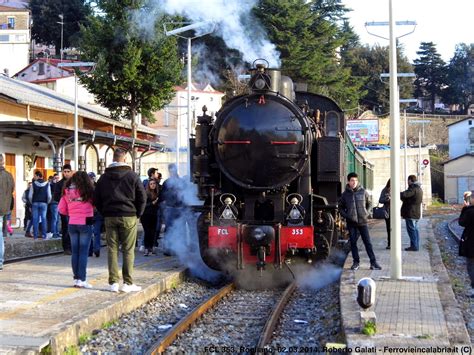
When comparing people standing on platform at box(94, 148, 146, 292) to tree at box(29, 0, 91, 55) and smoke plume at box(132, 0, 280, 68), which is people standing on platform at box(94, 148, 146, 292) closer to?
smoke plume at box(132, 0, 280, 68)

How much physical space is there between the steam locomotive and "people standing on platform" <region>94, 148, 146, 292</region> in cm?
182

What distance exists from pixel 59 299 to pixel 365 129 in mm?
48732

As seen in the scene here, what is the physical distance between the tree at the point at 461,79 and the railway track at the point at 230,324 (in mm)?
84365

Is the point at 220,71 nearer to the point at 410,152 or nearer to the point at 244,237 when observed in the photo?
the point at 244,237

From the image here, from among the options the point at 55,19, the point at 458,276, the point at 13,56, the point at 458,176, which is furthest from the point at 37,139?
the point at 55,19

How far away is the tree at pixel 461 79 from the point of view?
291 ft

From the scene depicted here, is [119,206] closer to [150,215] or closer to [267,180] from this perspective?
[267,180]

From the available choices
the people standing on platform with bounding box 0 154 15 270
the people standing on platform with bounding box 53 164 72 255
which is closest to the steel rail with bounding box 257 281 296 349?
the people standing on platform with bounding box 0 154 15 270

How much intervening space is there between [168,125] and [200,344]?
46924mm

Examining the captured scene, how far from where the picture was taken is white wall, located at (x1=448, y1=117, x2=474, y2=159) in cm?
7188

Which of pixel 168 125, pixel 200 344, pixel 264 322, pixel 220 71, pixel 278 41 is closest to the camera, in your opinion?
pixel 200 344

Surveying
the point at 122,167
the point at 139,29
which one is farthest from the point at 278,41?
the point at 122,167

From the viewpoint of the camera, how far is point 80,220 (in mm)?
8812

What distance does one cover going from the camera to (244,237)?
399 inches
